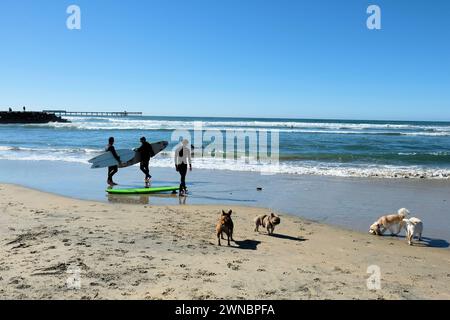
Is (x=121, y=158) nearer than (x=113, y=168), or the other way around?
(x=113, y=168)

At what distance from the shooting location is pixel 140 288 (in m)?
4.43

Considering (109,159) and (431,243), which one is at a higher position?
(109,159)

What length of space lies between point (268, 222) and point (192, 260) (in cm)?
219

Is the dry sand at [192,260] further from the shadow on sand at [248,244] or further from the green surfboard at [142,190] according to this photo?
the green surfboard at [142,190]

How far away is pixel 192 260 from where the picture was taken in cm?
546

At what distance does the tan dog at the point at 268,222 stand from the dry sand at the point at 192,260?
0.45 ft

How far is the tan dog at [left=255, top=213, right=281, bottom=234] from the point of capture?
7.22 meters

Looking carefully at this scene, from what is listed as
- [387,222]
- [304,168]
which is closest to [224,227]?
[387,222]

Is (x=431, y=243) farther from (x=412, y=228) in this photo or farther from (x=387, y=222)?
(x=387, y=222)

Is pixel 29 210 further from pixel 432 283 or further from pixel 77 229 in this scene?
pixel 432 283

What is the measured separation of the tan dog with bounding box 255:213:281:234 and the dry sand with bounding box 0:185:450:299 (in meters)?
0.14

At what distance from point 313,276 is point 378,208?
5.26 metres

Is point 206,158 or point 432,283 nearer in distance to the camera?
point 432,283
